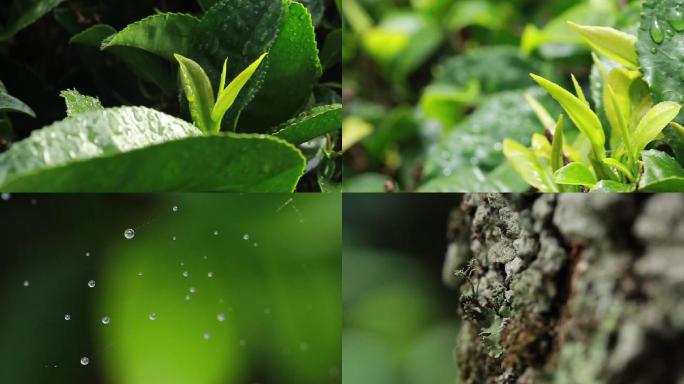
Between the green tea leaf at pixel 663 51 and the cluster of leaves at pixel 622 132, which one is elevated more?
the green tea leaf at pixel 663 51

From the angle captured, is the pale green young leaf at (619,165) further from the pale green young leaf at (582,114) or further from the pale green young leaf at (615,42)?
the pale green young leaf at (615,42)

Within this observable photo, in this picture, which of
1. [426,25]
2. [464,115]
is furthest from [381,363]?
[426,25]

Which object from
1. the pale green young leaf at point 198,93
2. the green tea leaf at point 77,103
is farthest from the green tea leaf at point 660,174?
the green tea leaf at point 77,103

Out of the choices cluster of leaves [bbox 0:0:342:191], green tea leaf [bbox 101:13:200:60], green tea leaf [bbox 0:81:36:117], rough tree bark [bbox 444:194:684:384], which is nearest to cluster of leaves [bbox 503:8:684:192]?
rough tree bark [bbox 444:194:684:384]

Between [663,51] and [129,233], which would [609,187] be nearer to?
[663,51]

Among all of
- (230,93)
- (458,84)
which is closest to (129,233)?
(230,93)
